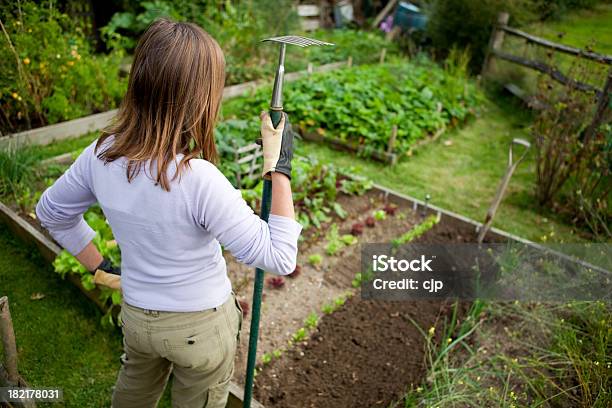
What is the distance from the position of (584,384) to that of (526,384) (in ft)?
1.03

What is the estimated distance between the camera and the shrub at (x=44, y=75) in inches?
167

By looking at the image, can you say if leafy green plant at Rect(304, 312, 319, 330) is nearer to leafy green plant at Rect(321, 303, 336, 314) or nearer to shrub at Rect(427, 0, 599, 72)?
leafy green plant at Rect(321, 303, 336, 314)

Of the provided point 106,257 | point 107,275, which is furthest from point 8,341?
point 106,257

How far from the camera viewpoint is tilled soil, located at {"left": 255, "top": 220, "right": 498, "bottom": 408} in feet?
7.73

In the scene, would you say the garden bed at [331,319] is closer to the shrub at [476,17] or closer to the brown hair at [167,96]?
the brown hair at [167,96]

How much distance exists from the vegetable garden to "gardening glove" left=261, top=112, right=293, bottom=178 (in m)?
0.91

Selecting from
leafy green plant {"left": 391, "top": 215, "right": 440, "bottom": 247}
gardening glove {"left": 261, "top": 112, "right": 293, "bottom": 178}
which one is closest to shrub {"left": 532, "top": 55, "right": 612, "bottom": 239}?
leafy green plant {"left": 391, "top": 215, "right": 440, "bottom": 247}

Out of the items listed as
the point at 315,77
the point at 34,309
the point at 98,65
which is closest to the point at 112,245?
the point at 34,309

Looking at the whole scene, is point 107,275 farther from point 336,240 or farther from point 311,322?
point 336,240

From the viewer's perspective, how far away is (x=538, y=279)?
3105 millimetres

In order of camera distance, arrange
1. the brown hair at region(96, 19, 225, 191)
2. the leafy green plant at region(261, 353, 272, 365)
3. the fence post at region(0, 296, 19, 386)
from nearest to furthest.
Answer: the brown hair at region(96, 19, 225, 191) → the fence post at region(0, 296, 19, 386) → the leafy green plant at region(261, 353, 272, 365)

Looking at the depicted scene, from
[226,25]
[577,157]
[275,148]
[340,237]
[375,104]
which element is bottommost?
[340,237]

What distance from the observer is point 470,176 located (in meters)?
5.13

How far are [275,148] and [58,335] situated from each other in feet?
6.53
